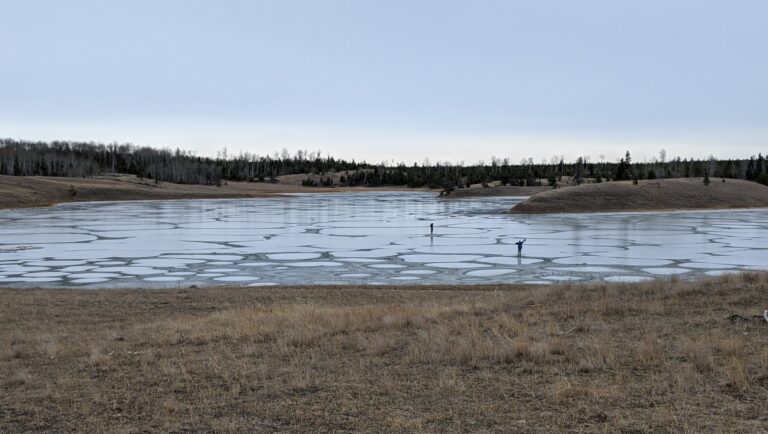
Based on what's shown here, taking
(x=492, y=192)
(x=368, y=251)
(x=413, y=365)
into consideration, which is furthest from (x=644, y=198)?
(x=413, y=365)

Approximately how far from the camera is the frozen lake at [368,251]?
2180 centimetres

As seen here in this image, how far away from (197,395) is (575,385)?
3833mm

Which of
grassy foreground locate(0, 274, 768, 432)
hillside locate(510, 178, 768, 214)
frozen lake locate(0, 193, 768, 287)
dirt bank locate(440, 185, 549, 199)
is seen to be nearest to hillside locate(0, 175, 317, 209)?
dirt bank locate(440, 185, 549, 199)

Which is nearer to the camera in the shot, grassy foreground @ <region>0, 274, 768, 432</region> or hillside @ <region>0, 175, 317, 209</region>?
grassy foreground @ <region>0, 274, 768, 432</region>

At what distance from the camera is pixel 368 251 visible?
28.8m

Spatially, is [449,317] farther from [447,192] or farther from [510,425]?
[447,192]

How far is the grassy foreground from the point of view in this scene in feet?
22.6

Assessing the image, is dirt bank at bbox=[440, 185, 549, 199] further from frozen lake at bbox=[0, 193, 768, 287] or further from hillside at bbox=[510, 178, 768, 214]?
frozen lake at bbox=[0, 193, 768, 287]

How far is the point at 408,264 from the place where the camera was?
24.6 m

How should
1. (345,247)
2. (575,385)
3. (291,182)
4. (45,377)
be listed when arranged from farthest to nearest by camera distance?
1. (291,182)
2. (345,247)
3. (45,377)
4. (575,385)

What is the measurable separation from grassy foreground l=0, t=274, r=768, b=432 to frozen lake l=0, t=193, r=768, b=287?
689 cm

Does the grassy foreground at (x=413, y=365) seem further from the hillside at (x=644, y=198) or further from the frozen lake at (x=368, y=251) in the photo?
the hillside at (x=644, y=198)

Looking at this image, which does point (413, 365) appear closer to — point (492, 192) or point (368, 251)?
point (368, 251)

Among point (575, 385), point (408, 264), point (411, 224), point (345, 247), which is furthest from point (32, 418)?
point (411, 224)
